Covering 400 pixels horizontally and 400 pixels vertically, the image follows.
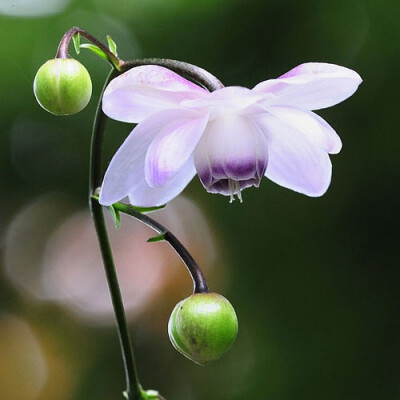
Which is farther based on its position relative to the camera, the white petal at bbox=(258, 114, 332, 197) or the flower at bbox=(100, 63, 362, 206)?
the white petal at bbox=(258, 114, 332, 197)

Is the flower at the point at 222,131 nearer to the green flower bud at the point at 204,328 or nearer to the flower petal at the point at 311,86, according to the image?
the flower petal at the point at 311,86

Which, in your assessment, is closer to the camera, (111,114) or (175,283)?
(111,114)

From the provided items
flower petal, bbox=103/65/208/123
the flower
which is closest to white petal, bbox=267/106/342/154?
the flower

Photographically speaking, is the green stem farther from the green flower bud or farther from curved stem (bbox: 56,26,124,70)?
curved stem (bbox: 56,26,124,70)

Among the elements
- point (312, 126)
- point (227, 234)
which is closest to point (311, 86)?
point (312, 126)

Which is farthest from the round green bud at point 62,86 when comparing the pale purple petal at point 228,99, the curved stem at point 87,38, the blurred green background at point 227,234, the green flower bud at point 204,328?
the blurred green background at point 227,234

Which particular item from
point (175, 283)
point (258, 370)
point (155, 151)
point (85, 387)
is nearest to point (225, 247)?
point (175, 283)

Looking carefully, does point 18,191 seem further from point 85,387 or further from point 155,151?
point 155,151
